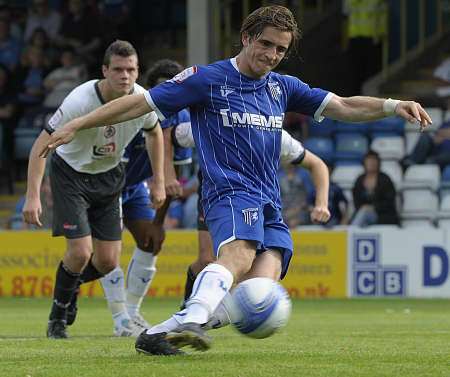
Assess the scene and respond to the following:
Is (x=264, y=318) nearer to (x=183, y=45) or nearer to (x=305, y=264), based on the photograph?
(x=305, y=264)

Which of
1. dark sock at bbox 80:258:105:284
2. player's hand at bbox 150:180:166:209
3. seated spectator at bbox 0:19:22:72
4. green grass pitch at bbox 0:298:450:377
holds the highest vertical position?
seated spectator at bbox 0:19:22:72

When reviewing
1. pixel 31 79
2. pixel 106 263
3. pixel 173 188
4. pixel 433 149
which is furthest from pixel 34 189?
pixel 31 79

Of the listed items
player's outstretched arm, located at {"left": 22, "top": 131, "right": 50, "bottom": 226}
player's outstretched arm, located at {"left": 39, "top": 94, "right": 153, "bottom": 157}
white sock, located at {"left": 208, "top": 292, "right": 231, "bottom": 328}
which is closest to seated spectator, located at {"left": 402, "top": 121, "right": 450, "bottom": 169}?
player's outstretched arm, located at {"left": 22, "top": 131, "right": 50, "bottom": 226}

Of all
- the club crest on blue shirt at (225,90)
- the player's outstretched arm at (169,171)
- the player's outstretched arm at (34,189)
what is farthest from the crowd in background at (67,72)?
the club crest on blue shirt at (225,90)

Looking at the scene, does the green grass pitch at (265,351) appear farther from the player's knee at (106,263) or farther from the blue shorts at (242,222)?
the blue shorts at (242,222)

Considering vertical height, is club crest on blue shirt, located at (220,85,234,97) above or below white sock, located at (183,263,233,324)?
above

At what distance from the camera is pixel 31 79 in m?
23.1

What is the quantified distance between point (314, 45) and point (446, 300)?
373 inches

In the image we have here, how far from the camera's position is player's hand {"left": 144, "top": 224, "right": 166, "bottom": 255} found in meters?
11.2

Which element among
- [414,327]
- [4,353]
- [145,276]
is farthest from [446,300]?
[4,353]

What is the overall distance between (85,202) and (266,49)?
10.5ft

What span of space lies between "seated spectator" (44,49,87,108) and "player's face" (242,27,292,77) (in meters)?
15.1

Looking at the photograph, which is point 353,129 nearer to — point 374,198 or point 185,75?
point 374,198

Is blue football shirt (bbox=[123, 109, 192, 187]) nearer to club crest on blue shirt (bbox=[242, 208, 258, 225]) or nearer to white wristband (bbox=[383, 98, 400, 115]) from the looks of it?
white wristband (bbox=[383, 98, 400, 115])
